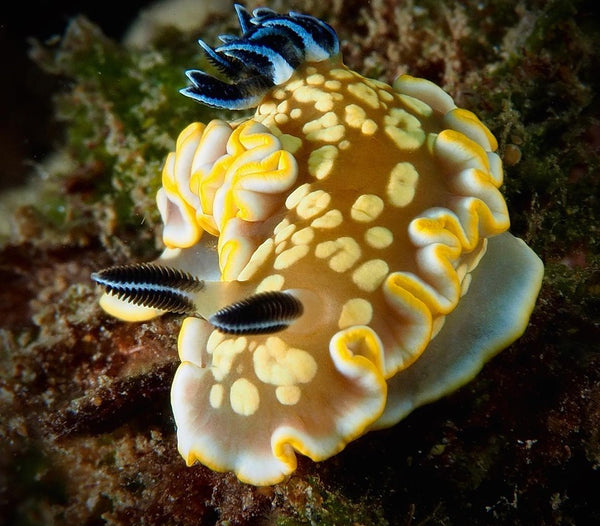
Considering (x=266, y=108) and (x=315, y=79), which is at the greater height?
(x=315, y=79)

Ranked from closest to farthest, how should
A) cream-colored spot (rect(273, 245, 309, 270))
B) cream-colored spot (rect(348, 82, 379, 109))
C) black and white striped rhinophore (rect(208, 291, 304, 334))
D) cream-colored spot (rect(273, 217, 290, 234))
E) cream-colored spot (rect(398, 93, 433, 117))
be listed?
1. black and white striped rhinophore (rect(208, 291, 304, 334))
2. cream-colored spot (rect(273, 245, 309, 270))
3. cream-colored spot (rect(273, 217, 290, 234))
4. cream-colored spot (rect(348, 82, 379, 109))
5. cream-colored spot (rect(398, 93, 433, 117))

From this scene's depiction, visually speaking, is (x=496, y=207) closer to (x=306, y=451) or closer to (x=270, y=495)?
(x=306, y=451)

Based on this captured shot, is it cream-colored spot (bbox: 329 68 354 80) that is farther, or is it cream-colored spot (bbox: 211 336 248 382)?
cream-colored spot (bbox: 329 68 354 80)

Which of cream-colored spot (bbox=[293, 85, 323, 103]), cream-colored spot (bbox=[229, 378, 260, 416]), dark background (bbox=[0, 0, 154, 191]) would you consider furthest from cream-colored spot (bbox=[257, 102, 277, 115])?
dark background (bbox=[0, 0, 154, 191])

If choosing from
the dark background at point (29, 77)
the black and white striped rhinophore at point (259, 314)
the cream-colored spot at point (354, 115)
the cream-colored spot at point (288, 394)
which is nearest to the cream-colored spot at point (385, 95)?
the cream-colored spot at point (354, 115)

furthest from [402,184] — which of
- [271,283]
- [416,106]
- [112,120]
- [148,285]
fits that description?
[112,120]

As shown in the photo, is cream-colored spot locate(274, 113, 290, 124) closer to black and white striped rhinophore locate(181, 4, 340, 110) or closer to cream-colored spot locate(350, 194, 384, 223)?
black and white striped rhinophore locate(181, 4, 340, 110)

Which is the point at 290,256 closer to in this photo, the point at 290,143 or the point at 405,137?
the point at 290,143

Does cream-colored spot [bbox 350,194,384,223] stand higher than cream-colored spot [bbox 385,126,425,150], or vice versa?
cream-colored spot [bbox 385,126,425,150]
